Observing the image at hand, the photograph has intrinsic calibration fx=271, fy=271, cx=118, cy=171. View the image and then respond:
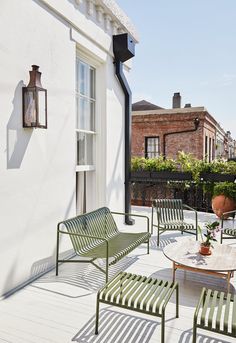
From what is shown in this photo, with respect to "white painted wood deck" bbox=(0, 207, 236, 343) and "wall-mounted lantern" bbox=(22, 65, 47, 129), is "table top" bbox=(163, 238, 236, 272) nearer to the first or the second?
"white painted wood deck" bbox=(0, 207, 236, 343)

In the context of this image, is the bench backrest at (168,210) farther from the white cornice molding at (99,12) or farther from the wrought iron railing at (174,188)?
the white cornice molding at (99,12)

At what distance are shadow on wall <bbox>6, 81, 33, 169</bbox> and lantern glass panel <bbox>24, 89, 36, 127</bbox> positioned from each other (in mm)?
69

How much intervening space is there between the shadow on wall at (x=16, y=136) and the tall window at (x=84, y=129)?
1468 mm

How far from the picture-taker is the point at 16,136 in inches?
128

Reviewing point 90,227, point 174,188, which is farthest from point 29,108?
point 174,188

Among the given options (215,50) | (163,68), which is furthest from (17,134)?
(163,68)

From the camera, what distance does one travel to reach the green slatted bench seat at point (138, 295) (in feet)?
7.57

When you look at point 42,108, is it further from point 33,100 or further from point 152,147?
point 152,147

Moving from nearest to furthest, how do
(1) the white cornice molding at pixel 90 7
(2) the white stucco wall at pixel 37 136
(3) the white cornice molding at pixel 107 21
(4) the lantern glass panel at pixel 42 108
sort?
(2) the white stucco wall at pixel 37 136, (4) the lantern glass panel at pixel 42 108, (1) the white cornice molding at pixel 90 7, (3) the white cornice molding at pixel 107 21

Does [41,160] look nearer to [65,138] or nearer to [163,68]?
[65,138]

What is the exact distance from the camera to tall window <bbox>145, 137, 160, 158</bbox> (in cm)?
1482

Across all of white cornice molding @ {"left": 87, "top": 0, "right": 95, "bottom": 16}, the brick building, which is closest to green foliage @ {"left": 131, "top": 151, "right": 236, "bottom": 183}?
white cornice molding @ {"left": 87, "top": 0, "right": 95, "bottom": 16}

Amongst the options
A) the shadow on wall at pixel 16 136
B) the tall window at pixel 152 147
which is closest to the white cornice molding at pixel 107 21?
the shadow on wall at pixel 16 136

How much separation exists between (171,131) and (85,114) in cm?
996
